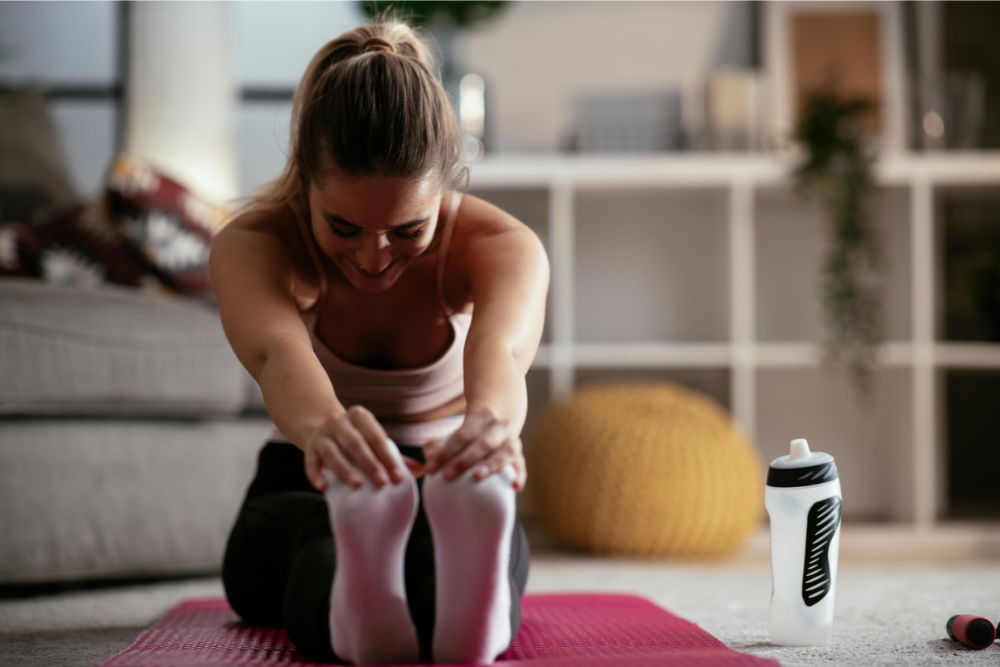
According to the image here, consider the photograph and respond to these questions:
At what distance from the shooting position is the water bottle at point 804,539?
0.74 metres

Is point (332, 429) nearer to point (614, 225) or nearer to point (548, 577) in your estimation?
point (548, 577)

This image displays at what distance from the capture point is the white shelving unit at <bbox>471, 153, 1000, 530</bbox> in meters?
1.83

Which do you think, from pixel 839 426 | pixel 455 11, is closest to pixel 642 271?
pixel 839 426

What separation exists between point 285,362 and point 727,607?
718 millimetres

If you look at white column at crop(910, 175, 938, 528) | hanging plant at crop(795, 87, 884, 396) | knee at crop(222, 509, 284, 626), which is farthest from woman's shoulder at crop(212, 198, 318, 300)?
white column at crop(910, 175, 938, 528)

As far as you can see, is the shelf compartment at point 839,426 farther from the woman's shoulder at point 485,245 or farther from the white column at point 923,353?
the woman's shoulder at point 485,245

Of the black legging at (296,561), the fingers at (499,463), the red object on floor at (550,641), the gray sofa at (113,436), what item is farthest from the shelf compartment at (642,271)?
the fingers at (499,463)

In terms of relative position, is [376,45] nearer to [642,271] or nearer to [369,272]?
[369,272]

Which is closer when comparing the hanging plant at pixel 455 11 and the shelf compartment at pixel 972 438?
the hanging plant at pixel 455 11

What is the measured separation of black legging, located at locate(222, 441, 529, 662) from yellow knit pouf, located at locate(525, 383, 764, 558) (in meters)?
0.75

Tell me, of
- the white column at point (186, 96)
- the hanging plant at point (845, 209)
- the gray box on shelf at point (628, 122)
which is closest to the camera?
the hanging plant at point (845, 209)

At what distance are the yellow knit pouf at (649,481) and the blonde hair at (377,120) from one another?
93cm

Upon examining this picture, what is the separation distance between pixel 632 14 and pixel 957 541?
146cm

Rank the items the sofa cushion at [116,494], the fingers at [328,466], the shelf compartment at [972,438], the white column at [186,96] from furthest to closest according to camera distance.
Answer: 1. the white column at [186,96]
2. the shelf compartment at [972,438]
3. the sofa cushion at [116,494]
4. the fingers at [328,466]
